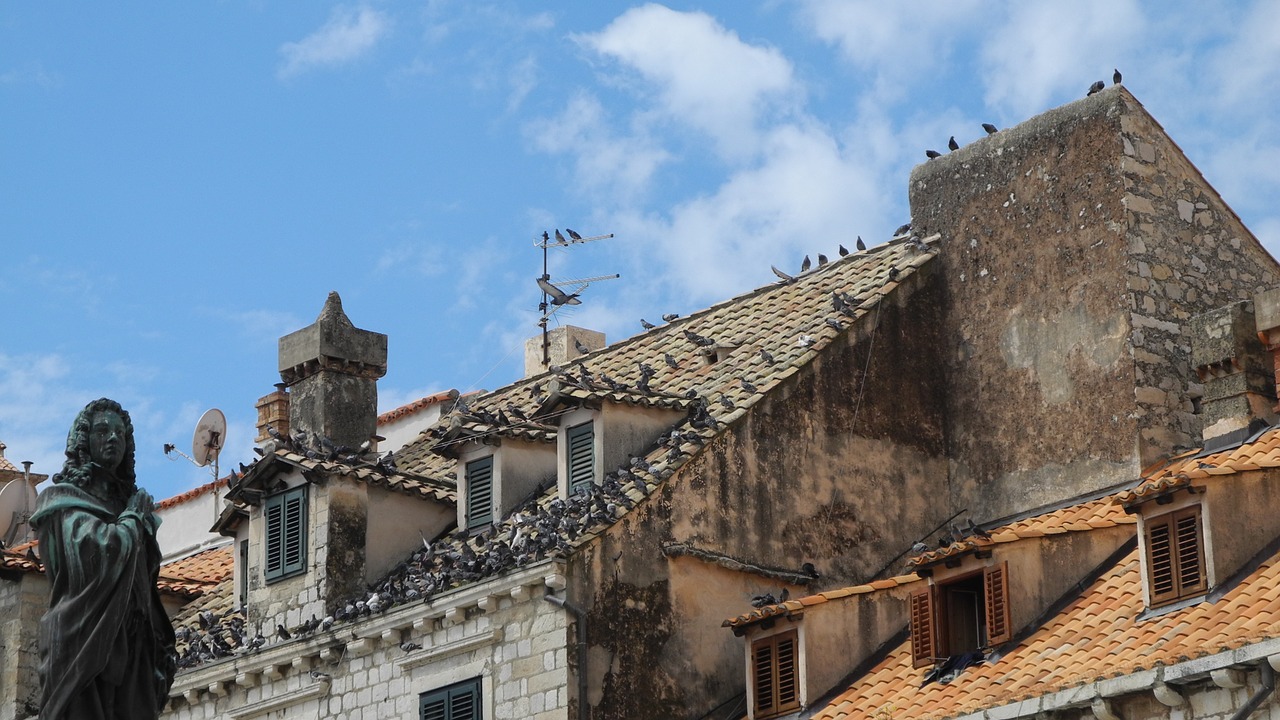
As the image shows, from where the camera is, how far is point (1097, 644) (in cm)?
1981

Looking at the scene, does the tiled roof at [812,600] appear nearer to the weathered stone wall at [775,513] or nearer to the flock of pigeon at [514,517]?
the flock of pigeon at [514,517]

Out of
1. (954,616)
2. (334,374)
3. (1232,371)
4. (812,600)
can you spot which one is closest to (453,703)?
(812,600)

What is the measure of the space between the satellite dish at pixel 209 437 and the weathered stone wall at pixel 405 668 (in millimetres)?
11901

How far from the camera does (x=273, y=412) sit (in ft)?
119

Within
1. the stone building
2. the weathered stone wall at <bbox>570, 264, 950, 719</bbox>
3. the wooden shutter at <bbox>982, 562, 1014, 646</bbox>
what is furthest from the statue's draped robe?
the weathered stone wall at <bbox>570, 264, 950, 719</bbox>

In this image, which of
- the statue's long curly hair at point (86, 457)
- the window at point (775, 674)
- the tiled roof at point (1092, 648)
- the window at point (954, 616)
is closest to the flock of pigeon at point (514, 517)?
the window at point (775, 674)

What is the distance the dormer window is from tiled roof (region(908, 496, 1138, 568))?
4018 millimetres

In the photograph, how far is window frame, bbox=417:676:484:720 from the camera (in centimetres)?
2433

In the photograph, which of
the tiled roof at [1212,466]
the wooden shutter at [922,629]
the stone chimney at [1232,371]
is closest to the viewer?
the tiled roof at [1212,466]

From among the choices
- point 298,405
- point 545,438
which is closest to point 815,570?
point 545,438

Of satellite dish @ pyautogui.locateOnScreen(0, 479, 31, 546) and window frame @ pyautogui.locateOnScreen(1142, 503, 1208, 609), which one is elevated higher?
satellite dish @ pyautogui.locateOnScreen(0, 479, 31, 546)

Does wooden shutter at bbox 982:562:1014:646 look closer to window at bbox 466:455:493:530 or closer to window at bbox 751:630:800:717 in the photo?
window at bbox 751:630:800:717

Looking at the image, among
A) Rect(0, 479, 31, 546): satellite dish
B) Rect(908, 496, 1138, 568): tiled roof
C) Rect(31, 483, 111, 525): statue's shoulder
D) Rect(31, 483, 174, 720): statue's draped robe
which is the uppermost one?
Rect(0, 479, 31, 546): satellite dish

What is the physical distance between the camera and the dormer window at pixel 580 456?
25500mm
